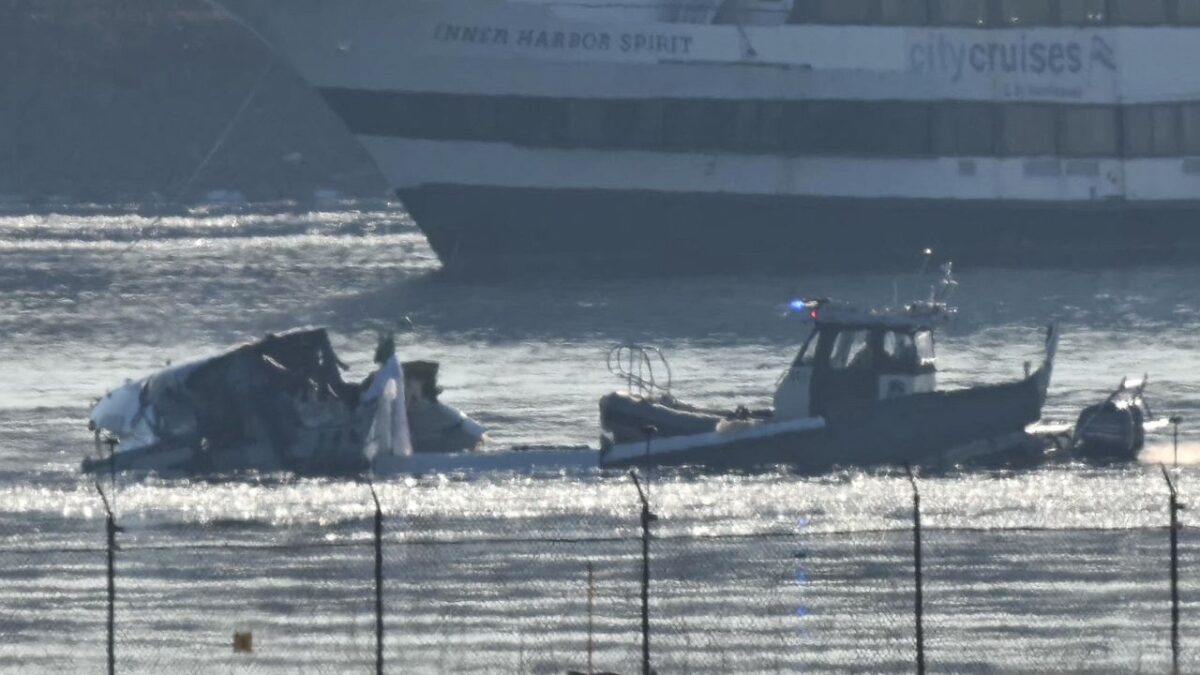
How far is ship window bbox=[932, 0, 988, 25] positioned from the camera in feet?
196

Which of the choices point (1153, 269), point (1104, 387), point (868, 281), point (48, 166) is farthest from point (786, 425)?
point (48, 166)

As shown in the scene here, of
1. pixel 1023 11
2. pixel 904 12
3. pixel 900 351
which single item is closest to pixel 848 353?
pixel 900 351

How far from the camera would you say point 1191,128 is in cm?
6144

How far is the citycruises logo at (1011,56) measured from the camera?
5941 centimetres

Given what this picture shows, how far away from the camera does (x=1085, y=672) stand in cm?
1903

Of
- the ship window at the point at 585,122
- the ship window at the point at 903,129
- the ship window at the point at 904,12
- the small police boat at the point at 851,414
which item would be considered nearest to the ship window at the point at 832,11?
the ship window at the point at 904,12

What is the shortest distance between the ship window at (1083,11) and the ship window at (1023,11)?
1.30 ft

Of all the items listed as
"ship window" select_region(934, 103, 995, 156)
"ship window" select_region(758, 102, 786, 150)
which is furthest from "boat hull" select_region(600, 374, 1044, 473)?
"ship window" select_region(934, 103, 995, 156)

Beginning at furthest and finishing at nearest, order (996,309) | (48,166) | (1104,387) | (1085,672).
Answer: (48,166)
(996,309)
(1104,387)
(1085,672)

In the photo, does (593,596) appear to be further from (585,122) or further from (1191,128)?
(1191,128)

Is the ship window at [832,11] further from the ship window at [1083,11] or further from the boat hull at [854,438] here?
the boat hull at [854,438]

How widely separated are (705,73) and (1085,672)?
39.5 m

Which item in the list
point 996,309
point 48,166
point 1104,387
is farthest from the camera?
point 48,166

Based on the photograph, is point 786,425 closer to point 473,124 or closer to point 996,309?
point 996,309
